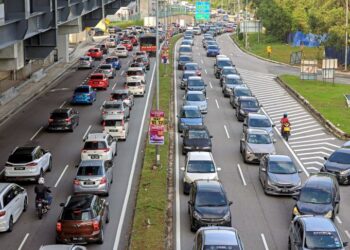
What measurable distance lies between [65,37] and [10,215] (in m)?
47.0

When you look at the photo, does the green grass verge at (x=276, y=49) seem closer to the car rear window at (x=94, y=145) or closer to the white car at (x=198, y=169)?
the car rear window at (x=94, y=145)

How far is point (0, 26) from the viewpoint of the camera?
92.4 ft

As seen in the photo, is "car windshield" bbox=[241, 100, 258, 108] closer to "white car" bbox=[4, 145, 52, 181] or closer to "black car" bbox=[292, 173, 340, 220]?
"white car" bbox=[4, 145, 52, 181]

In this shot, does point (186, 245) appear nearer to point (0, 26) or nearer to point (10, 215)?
point (10, 215)

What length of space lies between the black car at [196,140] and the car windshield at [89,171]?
8.40 metres

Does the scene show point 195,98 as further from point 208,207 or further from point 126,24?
point 126,24

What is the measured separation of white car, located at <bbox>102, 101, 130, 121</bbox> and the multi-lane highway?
145 inches

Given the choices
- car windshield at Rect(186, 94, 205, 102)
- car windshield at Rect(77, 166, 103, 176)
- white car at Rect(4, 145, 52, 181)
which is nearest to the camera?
car windshield at Rect(77, 166, 103, 176)

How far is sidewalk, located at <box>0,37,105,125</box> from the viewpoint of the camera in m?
50.6

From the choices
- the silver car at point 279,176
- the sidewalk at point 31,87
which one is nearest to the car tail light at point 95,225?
the silver car at point 279,176

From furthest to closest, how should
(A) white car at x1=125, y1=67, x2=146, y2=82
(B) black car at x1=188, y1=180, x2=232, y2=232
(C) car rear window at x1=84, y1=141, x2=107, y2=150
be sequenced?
(A) white car at x1=125, y1=67, x2=146, y2=82, (C) car rear window at x1=84, y1=141, x2=107, y2=150, (B) black car at x1=188, y1=180, x2=232, y2=232

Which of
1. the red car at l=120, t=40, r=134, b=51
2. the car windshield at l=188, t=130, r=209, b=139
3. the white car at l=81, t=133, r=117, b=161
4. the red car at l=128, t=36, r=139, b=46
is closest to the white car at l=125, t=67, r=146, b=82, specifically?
the car windshield at l=188, t=130, r=209, b=139

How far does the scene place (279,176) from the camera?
30.6 m

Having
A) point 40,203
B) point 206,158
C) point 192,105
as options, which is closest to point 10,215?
point 40,203
